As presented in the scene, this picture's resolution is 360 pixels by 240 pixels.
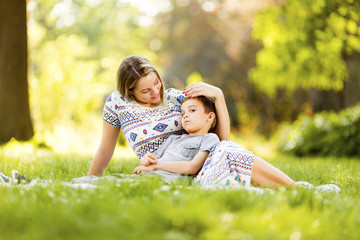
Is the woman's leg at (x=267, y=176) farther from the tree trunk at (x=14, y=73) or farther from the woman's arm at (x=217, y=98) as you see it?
the tree trunk at (x=14, y=73)

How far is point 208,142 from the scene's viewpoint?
11.7ft

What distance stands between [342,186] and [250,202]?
6.24 feet

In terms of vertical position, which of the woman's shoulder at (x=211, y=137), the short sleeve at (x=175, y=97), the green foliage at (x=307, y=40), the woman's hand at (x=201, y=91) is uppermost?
the green foliage at (x=307, y=40)

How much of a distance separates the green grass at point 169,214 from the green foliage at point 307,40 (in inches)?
322

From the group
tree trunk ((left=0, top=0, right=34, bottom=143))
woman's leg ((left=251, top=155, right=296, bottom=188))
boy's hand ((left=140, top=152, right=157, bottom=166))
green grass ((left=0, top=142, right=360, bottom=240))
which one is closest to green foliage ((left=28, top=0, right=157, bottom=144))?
tree trunk ((left=0, top=0, right=34, bottom=143))

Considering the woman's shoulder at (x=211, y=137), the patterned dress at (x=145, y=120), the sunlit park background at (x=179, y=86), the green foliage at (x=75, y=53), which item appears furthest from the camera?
the green foliage at (x=75, y=53)

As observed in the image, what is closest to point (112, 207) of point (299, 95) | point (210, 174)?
point (210, 174)

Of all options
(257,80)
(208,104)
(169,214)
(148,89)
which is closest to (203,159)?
(208,104)

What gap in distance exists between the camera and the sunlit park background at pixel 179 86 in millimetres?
2037

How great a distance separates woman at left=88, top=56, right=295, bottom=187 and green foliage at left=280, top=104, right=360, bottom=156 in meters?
5.83

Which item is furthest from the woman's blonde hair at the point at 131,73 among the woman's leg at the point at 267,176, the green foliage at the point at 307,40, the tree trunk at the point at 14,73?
the green foliage at the point at 307,40

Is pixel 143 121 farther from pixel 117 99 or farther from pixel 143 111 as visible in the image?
pixel 117 99

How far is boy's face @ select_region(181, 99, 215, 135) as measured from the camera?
3.77 m

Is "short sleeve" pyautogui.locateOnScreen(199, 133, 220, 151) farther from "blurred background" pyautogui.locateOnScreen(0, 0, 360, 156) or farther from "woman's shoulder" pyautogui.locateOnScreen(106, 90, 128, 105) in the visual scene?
"blurred background" pyautogui.locateOnScreen(0, 0, 360, 156)
